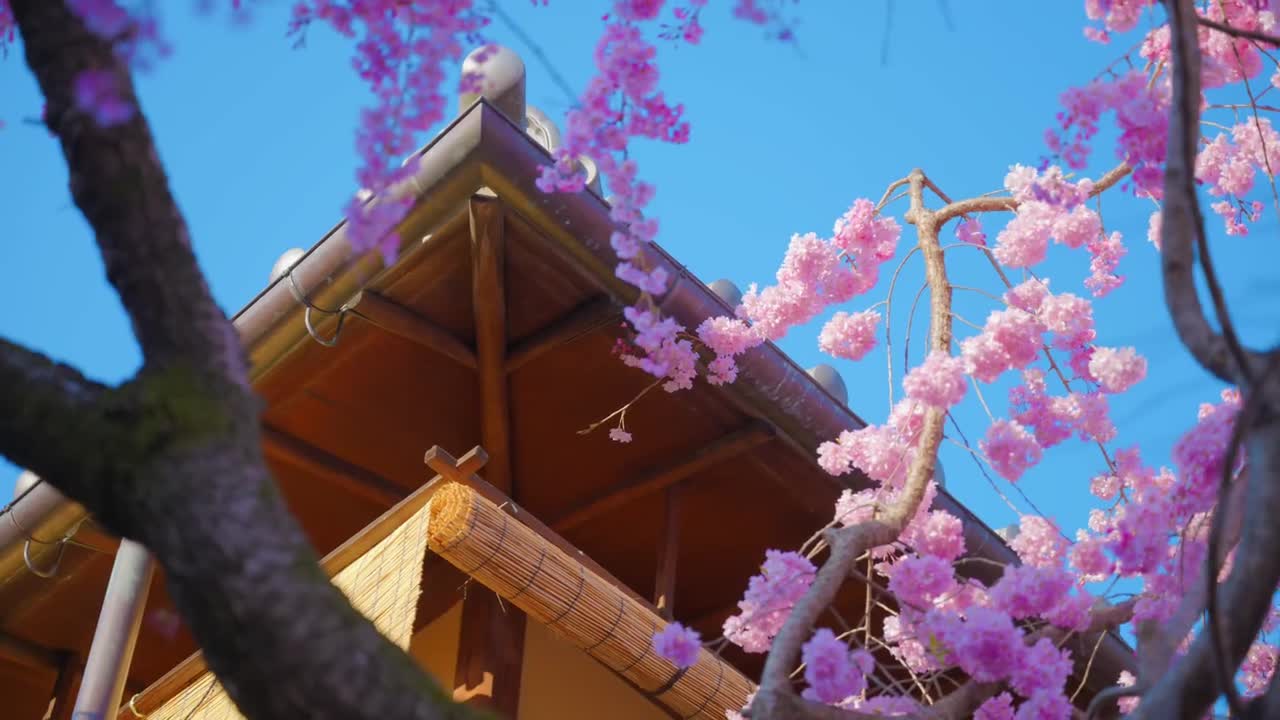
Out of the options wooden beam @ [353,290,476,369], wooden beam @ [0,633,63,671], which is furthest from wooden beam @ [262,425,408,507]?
wooden beam @ [0,633,63,671]

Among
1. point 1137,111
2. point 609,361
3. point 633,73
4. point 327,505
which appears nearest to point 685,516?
point 609,361

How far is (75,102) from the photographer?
1.70m

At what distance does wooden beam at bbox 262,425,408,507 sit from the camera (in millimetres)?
4949

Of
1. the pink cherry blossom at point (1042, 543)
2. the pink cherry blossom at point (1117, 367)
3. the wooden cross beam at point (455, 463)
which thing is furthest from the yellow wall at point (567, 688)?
the pink cherry blossom at point (1117, 367)

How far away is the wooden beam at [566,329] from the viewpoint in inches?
180

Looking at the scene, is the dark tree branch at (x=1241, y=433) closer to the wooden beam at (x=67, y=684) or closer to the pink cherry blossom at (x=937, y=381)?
the pink cherry blossom at (x=937, y=381)

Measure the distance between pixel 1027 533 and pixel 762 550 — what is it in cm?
167

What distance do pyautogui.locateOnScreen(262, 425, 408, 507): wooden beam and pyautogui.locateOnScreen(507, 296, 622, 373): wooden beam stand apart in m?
0.86

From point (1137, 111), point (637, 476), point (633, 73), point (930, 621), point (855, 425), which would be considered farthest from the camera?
point (637, 476)

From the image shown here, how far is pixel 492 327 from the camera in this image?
4.61 metres

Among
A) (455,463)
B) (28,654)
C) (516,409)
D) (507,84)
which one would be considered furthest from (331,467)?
(28,654)

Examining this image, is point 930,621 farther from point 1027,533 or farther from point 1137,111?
point 1027,533

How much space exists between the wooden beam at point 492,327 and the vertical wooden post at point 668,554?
2.16 ft

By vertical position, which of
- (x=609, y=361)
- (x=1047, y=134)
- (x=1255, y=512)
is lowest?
(x=1255, y=512)
